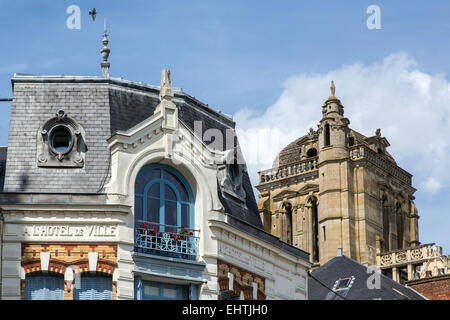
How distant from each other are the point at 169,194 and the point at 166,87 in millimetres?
2826

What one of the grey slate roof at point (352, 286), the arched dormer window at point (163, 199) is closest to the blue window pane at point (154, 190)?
the arched dormer window at point (163, 199)

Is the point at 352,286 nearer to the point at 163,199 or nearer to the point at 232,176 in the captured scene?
the point at 232,176

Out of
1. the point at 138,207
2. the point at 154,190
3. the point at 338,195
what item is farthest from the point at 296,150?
the point at 138,207

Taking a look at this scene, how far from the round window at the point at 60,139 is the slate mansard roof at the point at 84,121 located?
1.46 ft

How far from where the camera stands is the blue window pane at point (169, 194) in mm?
30438

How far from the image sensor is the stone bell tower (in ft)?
259

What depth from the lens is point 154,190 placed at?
99.6 ft

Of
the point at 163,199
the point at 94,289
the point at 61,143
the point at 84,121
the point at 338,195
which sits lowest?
the point at 94,289

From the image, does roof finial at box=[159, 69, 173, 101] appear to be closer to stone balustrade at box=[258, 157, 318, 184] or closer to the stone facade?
the stone facade

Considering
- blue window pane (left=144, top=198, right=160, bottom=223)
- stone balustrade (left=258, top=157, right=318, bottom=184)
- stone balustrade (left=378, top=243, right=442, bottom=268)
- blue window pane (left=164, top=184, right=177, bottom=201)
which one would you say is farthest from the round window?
stone balustrade (left=258, top=157, right=318, bottom=184)

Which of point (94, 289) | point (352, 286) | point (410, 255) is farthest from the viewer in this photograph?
point (410, 255)

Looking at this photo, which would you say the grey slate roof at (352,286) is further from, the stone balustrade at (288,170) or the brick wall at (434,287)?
the stone balustrade at (288,170)

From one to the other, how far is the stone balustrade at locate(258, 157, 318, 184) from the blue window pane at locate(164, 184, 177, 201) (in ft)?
176

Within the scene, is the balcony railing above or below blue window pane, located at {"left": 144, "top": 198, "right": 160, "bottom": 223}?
below
